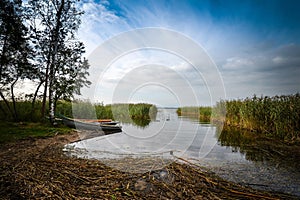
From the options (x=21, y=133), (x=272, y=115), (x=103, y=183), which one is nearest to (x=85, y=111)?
(x=21, y=133)

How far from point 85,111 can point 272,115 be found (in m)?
11.5

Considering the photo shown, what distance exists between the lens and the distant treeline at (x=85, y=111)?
9242 mm

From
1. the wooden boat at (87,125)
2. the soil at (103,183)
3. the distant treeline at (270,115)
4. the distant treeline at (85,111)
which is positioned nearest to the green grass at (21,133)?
the wooden boat at (87,125)

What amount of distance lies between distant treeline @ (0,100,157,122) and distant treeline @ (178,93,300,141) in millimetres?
8854

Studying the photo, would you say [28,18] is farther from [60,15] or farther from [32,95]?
[32,95]

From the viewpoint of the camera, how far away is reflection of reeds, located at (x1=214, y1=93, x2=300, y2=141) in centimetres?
794

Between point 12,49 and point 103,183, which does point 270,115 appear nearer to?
point 103,183

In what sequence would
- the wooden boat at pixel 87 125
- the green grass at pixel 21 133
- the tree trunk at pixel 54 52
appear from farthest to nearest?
the wooden boat at pixel 87 125
the tree trunk at pixel 54 52
the green grass at pixel 21 133

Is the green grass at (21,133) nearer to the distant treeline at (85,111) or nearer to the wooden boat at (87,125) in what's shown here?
the wooden boat at (87,125)

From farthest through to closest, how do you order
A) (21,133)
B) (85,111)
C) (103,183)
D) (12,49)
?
1. (85,111)
2. (12,49)
3. (21,133)
4. (103,183)

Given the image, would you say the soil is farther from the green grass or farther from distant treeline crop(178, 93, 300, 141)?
distant treeline crop(178, 93, 300, 141)

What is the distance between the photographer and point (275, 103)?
9.52 meters

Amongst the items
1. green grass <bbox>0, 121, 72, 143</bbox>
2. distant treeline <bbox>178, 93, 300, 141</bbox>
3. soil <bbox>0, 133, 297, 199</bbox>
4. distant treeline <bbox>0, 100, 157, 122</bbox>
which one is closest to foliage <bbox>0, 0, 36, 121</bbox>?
distant treeline <bbox>0, 100, 157, 122</bbox>

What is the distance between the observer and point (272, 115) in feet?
30.0
